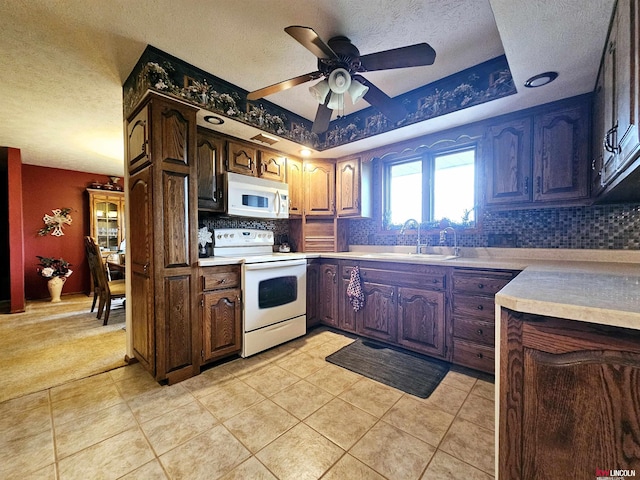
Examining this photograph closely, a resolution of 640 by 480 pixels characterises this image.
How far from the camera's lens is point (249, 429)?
60.0 inches

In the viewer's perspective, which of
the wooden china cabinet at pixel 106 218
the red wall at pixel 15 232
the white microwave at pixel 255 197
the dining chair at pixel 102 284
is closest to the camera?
the white microwave at pixel 255 197

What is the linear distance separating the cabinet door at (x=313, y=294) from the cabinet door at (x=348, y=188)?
802 mm

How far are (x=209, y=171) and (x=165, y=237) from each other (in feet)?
2.80

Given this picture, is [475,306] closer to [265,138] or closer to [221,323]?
[221,323]

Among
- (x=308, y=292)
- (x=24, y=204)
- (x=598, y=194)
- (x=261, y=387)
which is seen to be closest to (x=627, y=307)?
(x=598, y=194)

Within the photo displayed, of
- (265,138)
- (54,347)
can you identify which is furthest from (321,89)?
(54,347)

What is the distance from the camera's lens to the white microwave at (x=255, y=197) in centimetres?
258

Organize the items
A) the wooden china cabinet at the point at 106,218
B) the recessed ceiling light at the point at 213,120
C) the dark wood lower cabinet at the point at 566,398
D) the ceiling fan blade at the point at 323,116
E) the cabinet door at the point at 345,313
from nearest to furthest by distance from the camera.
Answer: the dark wood lower cabinet at the point at 566,398 < the ceiling fan blade at the point at 323,116 < the recessed ceiling light at the point at 213,120 < the cabinet door at the point at 345,313 < the wooden china cabinet at the point at 106,218

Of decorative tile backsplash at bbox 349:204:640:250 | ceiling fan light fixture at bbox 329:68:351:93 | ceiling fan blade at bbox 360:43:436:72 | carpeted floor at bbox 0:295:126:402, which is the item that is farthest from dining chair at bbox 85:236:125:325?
decorative tile backsplash at bbox 349:204:640:250

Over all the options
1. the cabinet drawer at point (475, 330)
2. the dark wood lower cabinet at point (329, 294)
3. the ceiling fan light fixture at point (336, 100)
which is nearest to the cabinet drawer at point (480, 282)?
the cabinet drawer at point (475, 330)

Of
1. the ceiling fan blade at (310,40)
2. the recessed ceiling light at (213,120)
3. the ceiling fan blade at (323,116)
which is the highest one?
the ceiling fan blade at (310,40)

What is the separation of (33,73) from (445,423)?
160 inches

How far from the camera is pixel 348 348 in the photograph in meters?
2.59

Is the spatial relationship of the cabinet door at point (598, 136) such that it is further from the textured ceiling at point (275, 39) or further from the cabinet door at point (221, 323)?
the cabinet door at point (221, 323)
